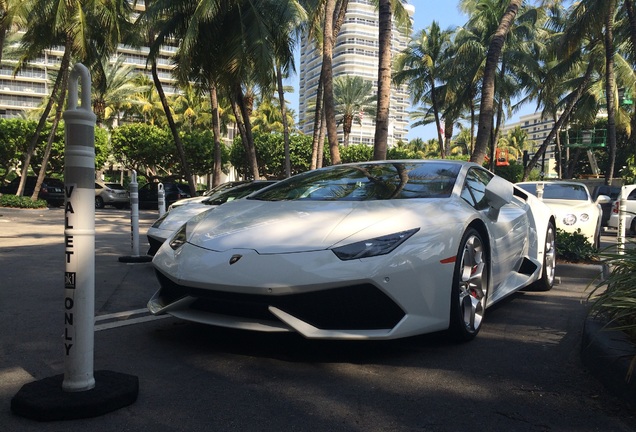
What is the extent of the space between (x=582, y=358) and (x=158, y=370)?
97.6 inches

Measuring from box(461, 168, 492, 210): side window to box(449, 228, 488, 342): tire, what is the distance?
334mm

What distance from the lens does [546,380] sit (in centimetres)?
296

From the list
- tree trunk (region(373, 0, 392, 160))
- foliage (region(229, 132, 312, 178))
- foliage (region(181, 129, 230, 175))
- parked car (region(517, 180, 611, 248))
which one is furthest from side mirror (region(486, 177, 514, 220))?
foliage (region(229, 132, 312, 178))

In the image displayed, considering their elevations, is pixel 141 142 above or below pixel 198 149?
above

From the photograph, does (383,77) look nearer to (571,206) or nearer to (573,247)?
(571,206)

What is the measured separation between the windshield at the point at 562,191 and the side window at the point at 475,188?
5.44 meters

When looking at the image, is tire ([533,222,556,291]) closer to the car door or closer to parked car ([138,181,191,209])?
the car door

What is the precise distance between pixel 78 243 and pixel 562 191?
30.7 feet

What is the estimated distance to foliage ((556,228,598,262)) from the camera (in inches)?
305

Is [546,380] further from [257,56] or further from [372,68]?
[372,68]

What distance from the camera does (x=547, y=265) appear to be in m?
5.62

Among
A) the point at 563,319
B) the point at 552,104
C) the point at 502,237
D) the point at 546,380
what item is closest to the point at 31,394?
the point at 546,380

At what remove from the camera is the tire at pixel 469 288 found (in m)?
3.40

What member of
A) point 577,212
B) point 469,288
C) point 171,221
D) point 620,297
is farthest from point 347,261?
point 577,212
